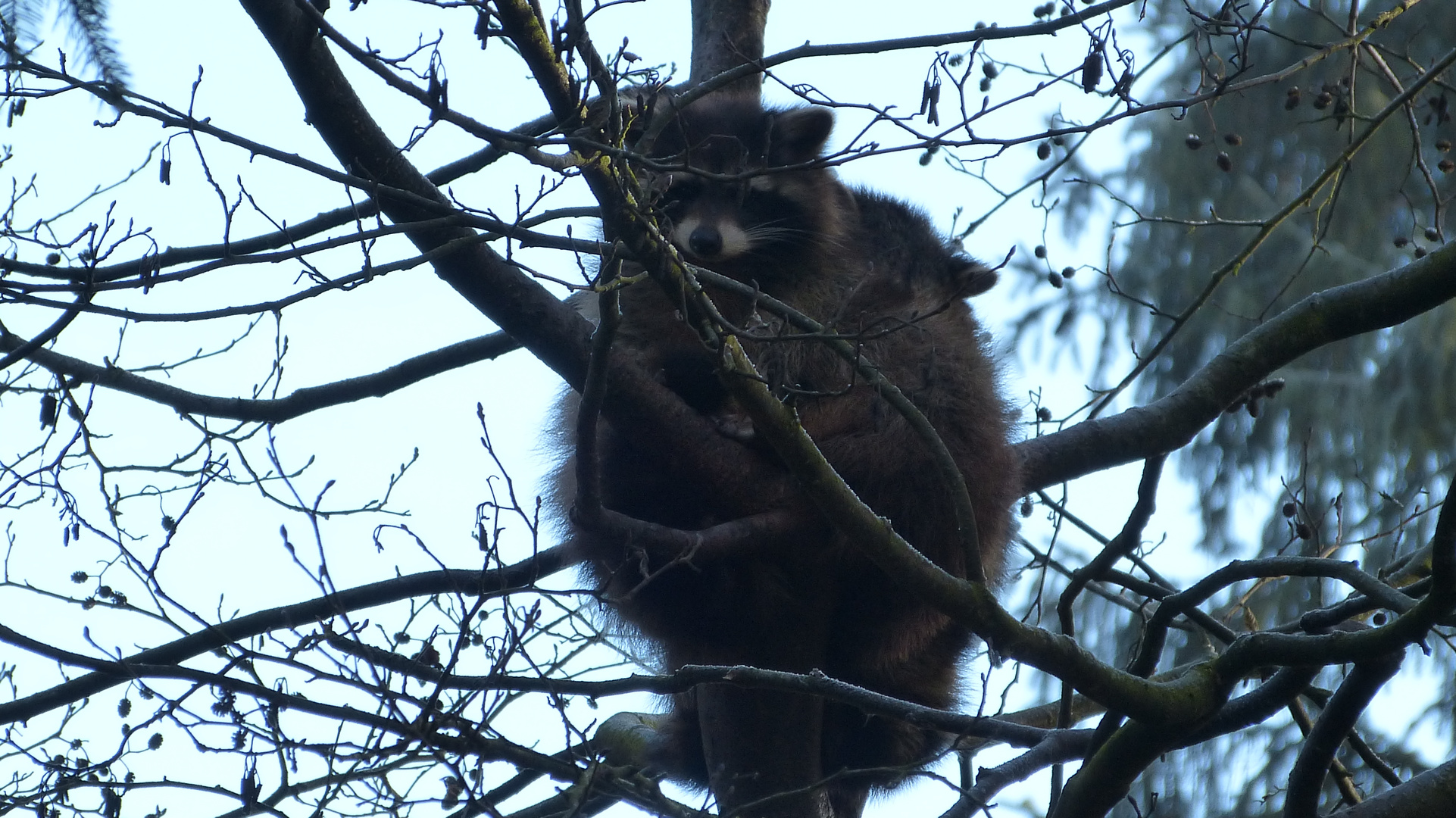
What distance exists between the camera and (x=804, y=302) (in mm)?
4082

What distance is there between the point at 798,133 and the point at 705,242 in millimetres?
829

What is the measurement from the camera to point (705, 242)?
3.85m

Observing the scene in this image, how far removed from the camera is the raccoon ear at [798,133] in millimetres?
4379

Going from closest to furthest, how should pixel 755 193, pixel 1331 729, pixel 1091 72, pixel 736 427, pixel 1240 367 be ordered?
pixel 1331 729 → pixel 1091 72 → pixel 736 427 → pixel 1240 367 → pixel 755 193

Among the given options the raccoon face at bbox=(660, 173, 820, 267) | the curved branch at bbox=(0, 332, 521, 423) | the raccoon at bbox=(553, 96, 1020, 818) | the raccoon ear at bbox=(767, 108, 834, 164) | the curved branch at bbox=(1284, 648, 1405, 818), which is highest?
the raccoon ear at bbox=(767, 108, 834, 164)

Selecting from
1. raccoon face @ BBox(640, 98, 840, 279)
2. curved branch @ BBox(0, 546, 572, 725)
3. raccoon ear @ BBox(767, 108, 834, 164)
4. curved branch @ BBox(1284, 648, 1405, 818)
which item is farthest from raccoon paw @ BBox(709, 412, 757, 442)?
raccoon ear @ BBox(767, 108, 834, 164)

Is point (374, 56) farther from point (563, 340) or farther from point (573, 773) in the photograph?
point (573, 773)

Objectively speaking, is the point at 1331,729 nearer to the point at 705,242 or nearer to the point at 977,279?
the point at 977,279

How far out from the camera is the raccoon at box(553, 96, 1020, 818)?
3080 mm

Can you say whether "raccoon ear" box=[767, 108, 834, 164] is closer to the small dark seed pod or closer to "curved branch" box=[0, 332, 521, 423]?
"curved branch" box=[0, 332, 521, 423]

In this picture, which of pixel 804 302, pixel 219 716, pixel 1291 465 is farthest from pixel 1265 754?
pixel 219 716

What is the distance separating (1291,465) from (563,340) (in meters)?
11.4

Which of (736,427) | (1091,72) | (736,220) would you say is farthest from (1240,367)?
(736,220)

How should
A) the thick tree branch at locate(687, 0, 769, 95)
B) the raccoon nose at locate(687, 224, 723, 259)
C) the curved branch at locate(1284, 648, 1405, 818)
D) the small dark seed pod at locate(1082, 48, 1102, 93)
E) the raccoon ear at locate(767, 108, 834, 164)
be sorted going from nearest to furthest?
the curved branch at locate(1284, 648, 1405, 818) → the small dark seed pod at locate(1082, 48, 1102, 93) → the raccoon nose at locate(687, 224, 723, 259) → the thick tree branch at locate(687, 0, 769, 95) → the raccoon ear at locate(767, 108, 834, 164)
